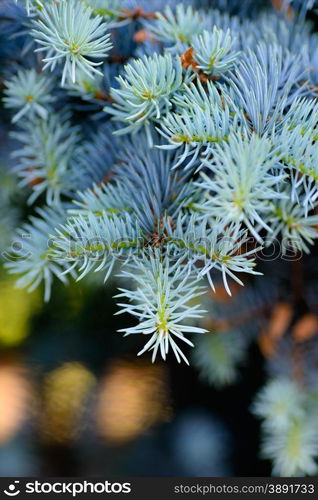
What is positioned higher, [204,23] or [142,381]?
[204,23]

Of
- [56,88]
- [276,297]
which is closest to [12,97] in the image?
[56,88]

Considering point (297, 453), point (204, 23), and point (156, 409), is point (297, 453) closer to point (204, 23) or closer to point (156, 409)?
point (156, 409)

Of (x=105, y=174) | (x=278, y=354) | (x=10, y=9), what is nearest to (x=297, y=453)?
(x=278, y=354)

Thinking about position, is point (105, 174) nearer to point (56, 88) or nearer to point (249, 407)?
point (56, 88)

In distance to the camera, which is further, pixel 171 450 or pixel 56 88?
pixel 171 450

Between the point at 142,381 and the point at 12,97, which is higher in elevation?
the point at 12,97

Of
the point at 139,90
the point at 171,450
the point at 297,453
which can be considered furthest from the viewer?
the point at 171,450

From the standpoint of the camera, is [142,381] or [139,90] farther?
[142,381]

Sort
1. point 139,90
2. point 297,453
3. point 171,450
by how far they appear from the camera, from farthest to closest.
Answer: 1. point 171,450
2. point 297,453
3. point 139,90
